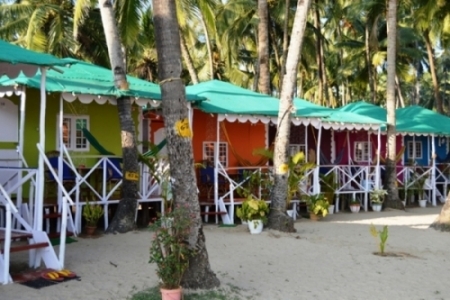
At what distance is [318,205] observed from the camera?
46.0 feet

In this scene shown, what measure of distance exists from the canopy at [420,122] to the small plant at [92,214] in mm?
11584

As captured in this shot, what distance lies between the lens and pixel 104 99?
1135cm

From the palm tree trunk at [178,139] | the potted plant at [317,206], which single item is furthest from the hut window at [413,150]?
the palm tree trunk at [178,139]

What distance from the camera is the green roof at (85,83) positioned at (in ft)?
34.7

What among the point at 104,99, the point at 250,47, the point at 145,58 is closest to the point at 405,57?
the point at 250,47

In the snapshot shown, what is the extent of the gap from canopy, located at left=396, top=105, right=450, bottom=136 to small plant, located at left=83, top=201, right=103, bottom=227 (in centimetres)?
1158

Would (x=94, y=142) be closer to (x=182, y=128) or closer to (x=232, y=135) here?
(x=232, y=135)

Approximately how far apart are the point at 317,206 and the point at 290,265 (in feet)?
18.2

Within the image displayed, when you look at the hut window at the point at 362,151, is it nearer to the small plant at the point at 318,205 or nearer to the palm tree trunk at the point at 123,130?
the small plant at the point at 318,205

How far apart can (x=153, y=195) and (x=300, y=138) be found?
6.59m

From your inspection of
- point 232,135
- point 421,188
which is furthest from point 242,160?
point 421,188

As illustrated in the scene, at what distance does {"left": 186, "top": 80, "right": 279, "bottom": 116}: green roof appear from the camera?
43.5ft

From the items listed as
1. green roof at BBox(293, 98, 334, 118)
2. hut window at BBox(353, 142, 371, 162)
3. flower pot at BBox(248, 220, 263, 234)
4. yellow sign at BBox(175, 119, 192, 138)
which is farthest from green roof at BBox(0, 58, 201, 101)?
hut window at BBox(353, 142, 371, 162)

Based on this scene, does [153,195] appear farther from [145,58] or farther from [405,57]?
[405,57]
